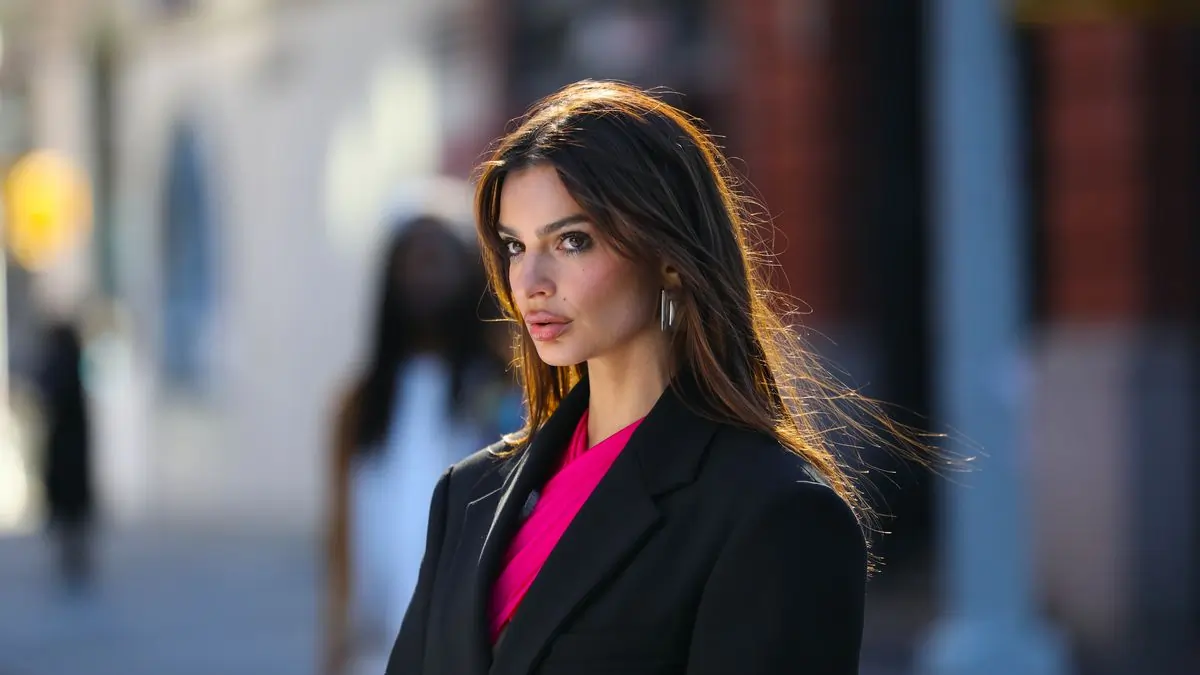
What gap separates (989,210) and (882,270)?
4334 mm

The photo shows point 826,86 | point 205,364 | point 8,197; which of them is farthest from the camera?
point 8,197

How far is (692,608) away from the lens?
1948mm

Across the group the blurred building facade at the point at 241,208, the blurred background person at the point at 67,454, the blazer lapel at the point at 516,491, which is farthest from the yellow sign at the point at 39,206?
the blazer lapel at the point at 516,491

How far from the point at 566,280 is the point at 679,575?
1.21 ft

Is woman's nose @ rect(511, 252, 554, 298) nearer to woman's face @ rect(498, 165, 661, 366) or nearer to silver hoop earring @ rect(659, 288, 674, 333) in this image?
woman's face @ rect(498, 165, 661, 366)

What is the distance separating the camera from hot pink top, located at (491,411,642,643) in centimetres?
213

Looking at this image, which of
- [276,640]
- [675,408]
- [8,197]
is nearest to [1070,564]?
[276,640]

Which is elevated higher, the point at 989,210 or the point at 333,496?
the point at 989,210

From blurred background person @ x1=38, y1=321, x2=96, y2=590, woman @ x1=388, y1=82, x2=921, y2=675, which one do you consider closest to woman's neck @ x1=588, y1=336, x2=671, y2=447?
woman @ x1=388, y1=82, x2=921, y2=675

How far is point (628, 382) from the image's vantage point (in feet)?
7.15

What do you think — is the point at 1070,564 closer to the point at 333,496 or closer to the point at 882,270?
the point at 882,270

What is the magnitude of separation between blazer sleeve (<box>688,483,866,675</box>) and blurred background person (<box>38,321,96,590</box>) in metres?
9.78

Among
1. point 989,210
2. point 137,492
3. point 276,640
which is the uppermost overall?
point 989,210

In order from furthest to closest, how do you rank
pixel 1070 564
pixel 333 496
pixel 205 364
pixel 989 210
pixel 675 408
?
pixel 205 364
pixel 1070 564
pixel 989 210
pixel 333 496
pixel 675 408
